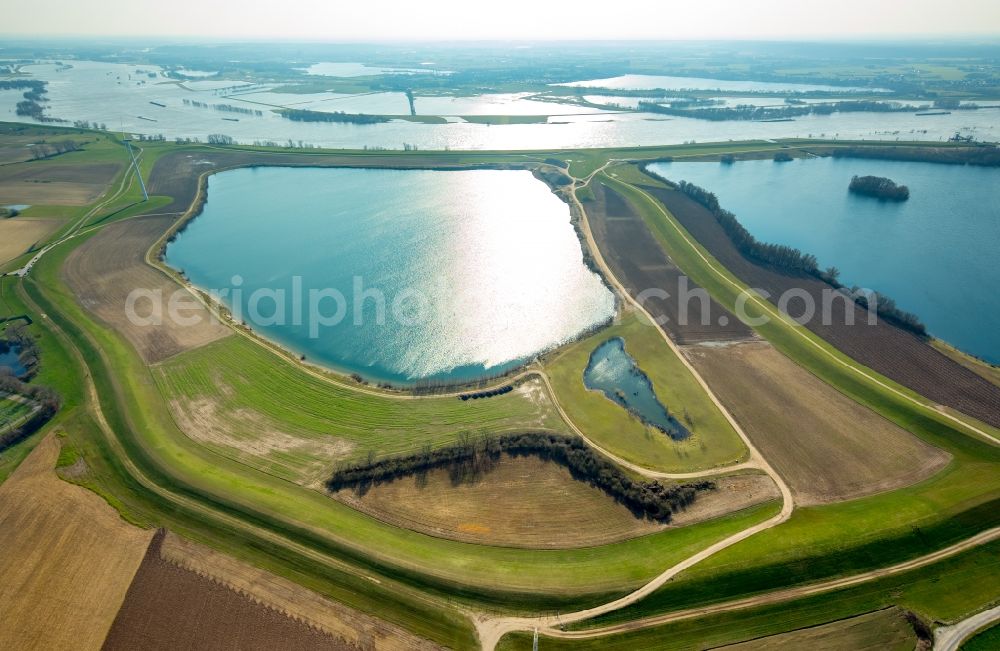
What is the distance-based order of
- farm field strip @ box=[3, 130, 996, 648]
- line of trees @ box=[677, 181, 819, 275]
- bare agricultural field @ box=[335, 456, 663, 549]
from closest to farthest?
farm field strip @ box=[3, 130, 996, 648] < bare agricultural field @ box=[335, 456, 663, 549] < line of trees @ box=[677, 181, 819, 275]

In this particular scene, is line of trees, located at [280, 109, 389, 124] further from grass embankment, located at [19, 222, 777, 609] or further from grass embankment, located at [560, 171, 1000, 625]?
grass embankment, located at [560, 171, 1000, 625]

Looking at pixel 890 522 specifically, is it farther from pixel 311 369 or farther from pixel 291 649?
pixel 311 369

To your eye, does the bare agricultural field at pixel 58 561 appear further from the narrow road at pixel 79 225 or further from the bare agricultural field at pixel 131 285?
the narrow road at pixel 79 225

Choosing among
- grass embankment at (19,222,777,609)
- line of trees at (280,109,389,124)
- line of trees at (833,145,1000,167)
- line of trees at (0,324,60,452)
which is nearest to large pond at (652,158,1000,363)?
line of trees at (833,145,1000,167)

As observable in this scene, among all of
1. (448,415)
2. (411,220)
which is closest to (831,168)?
(411,220)

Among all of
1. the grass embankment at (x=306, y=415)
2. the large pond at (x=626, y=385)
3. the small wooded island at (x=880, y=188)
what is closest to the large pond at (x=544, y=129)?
the small wooded island at (x=880, y=188)

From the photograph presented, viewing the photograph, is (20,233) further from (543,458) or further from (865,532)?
(865,532)

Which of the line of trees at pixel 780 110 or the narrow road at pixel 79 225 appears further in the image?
the line of trees at pixel 780 110
